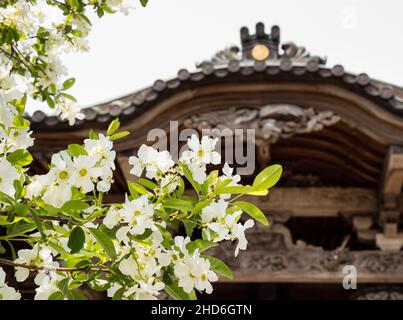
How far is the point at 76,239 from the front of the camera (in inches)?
76.6

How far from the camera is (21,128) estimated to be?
7.20 ft

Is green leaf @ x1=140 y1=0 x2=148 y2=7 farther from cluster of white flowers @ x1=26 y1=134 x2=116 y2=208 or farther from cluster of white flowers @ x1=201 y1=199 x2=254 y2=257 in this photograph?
cluster of white flowers @ x1=201 y1=199 x2=254 y2=257

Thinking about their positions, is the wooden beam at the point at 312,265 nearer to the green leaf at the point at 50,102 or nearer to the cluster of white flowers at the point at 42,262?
the green leaf at the point at 50,102

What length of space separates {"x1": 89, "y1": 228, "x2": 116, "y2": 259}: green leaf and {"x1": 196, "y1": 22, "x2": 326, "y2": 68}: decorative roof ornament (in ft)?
18.8

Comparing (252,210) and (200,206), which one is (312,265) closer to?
(252,210)

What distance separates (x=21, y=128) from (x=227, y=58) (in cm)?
578

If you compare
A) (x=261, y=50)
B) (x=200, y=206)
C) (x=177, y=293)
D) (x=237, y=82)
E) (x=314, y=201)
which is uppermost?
(x=261, y=50)

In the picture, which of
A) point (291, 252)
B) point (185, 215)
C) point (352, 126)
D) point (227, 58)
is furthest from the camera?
point (227, 58)

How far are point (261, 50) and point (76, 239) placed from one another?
598cm

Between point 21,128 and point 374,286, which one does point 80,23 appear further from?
point 374,286

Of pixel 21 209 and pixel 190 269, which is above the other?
pixel 21 209

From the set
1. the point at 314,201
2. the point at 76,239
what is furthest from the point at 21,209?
the point at 314,201
